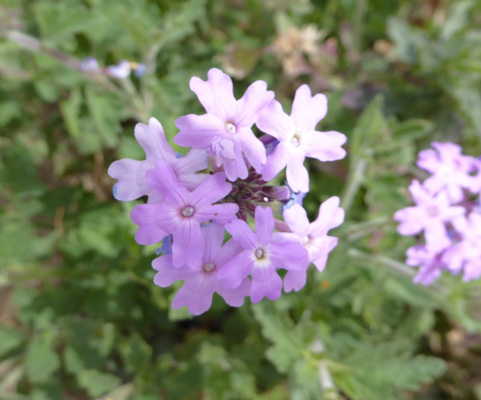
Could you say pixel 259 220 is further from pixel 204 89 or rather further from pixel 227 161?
pixel 204 89

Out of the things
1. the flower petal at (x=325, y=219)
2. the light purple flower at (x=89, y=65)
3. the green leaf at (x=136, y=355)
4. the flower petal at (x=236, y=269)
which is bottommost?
the green leaf at (x=136, y=355)

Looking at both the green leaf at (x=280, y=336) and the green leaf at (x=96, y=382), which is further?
the green leaf at (x=96, y=382)

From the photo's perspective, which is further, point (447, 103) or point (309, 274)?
point (447, 103)

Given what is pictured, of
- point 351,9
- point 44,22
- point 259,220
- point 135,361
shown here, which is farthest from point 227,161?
point 351,9

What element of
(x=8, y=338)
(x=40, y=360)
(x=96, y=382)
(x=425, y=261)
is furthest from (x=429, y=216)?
(x=8, y=338)

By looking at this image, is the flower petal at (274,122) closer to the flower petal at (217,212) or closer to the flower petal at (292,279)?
the flower petal at (217,212)

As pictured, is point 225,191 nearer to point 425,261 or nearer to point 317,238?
point 317,238

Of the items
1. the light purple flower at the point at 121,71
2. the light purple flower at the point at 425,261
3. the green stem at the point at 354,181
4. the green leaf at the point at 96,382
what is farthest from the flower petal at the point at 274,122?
the green leaf at the point at 96,382
